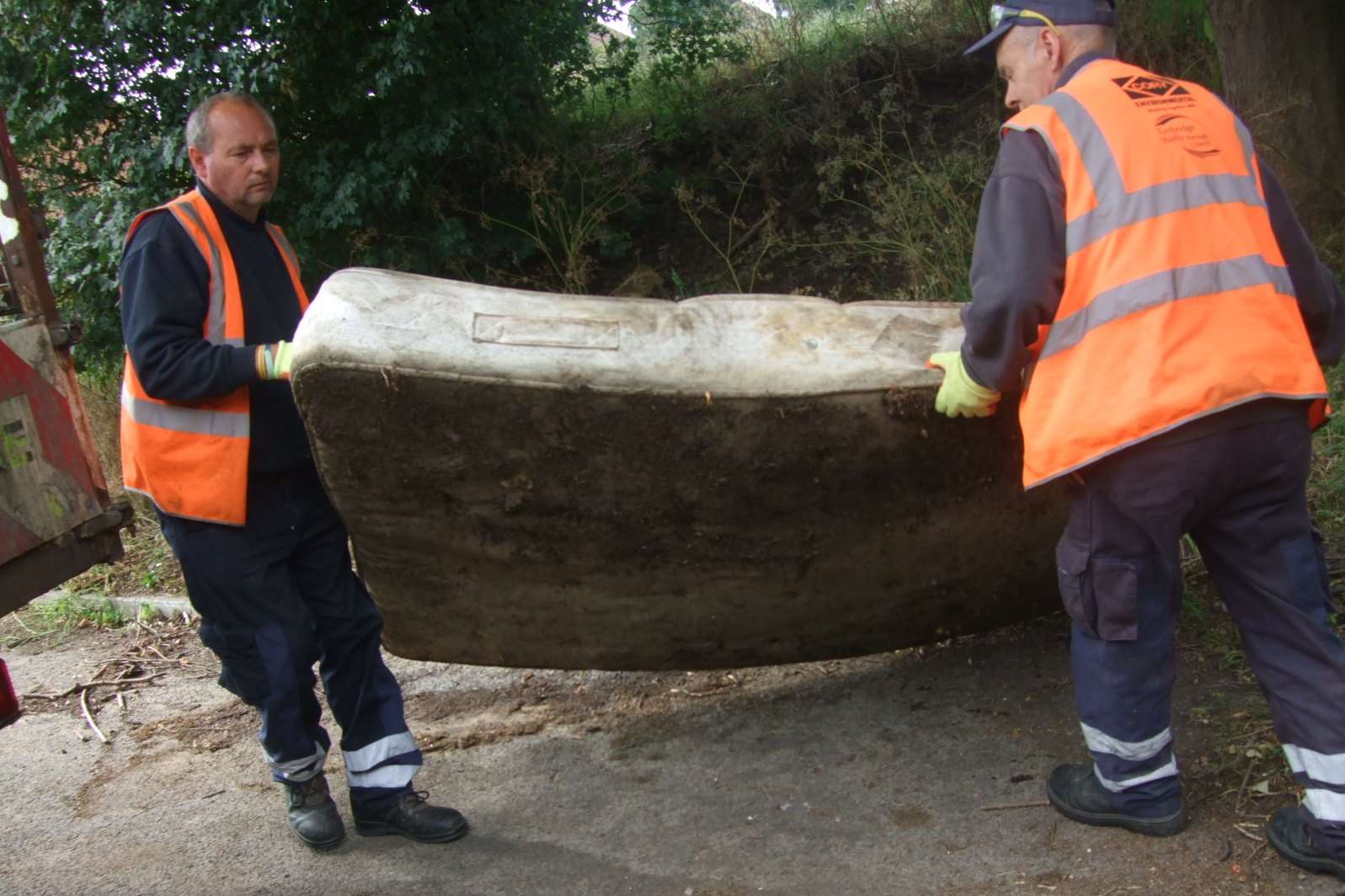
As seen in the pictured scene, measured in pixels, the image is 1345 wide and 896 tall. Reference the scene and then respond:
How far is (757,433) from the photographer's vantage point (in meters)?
2.76

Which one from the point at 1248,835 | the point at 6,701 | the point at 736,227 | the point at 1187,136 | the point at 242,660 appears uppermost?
the point at 1187,136

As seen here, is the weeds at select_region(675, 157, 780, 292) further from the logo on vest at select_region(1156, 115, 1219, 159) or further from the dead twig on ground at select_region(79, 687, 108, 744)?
the logo on vest at select_region(1156, 115, 1219, 159)

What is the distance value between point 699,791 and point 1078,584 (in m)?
1.15

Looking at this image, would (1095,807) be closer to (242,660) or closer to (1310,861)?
(1310,861)

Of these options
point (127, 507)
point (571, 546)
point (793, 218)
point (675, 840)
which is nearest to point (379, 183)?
point (793, 218)

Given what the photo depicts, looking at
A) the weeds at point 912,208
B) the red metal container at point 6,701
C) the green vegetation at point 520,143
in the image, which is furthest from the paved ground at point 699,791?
the weeds at point 912,208

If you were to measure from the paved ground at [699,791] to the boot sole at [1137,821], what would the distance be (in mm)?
20

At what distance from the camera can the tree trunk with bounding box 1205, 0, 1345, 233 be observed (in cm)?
507

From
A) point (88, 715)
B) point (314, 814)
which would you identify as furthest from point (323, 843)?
point (88, 715)

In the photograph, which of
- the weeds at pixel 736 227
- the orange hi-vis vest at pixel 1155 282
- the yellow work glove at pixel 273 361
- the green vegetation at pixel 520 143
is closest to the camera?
the orange hi-vis vest at pixel 1155 282

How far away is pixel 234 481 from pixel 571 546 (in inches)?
31.3

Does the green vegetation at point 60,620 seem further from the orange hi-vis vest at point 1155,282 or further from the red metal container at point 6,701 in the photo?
the orange hi-vis vest at point 1155,282

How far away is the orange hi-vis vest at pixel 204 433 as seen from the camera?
285cm

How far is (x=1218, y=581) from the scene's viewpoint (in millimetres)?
2598
